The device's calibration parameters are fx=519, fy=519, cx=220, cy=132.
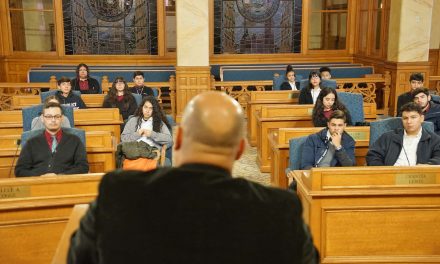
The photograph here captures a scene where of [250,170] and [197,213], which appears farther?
[250,170]

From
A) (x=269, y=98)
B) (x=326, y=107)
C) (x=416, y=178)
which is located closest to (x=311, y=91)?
(x=269, y=98)

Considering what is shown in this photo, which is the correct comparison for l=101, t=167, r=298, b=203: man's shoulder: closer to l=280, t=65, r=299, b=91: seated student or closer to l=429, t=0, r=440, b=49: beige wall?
l=280, t=65, r=299, b=91: seated student

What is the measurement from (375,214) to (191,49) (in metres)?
6.56

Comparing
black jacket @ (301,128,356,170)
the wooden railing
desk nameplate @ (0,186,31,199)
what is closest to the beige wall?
the wooden railing

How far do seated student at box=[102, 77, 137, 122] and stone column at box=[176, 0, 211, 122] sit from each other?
2513 mm

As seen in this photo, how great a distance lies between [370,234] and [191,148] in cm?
234

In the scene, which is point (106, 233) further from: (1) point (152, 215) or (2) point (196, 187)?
(2) point (196, 187)

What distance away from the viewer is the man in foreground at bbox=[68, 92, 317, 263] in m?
1.28

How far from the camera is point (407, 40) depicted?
9570 mm

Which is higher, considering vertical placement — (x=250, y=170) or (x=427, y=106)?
(x=427, y=106)

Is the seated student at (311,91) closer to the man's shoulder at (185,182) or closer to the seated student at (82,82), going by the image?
the seated student at (82,82)

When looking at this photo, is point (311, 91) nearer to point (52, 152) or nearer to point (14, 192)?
point (52, 152)

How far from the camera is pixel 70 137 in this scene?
4.34 meters

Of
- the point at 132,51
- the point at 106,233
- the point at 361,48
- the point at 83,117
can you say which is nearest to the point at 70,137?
the point at 83,117
